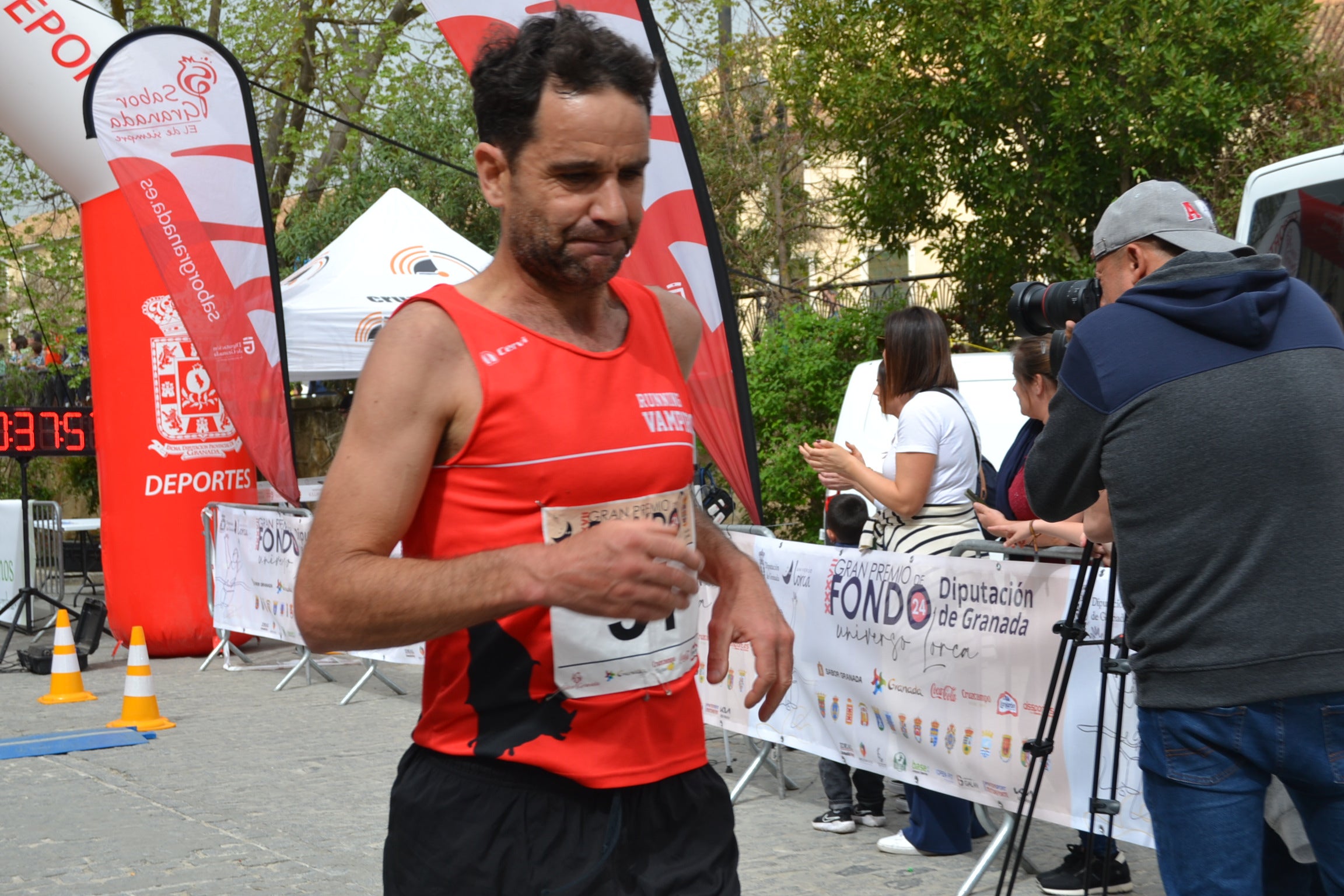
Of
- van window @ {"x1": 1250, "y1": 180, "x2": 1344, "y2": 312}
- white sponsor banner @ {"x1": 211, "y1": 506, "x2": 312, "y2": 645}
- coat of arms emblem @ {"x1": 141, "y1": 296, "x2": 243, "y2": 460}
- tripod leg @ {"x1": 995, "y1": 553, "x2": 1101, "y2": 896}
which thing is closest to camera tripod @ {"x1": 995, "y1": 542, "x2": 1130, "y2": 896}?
tripod leg @ {"x1": 995, "y1": 553, "x2": 1101, "y2": 896}

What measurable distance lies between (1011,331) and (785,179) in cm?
688

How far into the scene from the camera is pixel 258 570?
10.1m

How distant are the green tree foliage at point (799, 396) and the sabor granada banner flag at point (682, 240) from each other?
255 inches

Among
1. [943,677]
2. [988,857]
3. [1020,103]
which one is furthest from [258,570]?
[1020,103]

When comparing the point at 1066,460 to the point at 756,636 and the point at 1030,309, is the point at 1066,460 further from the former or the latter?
the point at 1030,309

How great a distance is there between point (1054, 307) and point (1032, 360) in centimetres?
114

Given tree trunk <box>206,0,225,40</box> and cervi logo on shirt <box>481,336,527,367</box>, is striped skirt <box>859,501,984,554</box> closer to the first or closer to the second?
cervi logo on shirt <box>481,336,527,367</box>

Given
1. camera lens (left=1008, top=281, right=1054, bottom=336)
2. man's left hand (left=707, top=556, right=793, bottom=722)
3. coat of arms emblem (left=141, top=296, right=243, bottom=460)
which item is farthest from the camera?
coat of arms emblem (left=141, top=296, right=243, bottom=460)

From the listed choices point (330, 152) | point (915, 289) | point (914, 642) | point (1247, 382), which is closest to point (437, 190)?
point (330, 152)

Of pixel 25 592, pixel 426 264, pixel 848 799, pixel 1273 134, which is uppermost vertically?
pixel 1273 134

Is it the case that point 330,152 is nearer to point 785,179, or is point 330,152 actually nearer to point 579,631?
point 785,179

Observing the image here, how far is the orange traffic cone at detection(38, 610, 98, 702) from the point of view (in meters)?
9.63

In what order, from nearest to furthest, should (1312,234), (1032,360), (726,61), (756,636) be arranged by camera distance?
(756,636) < (1032,360) < (1312,234) < (726,61)

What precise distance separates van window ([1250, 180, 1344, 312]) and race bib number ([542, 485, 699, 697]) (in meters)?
5.44
